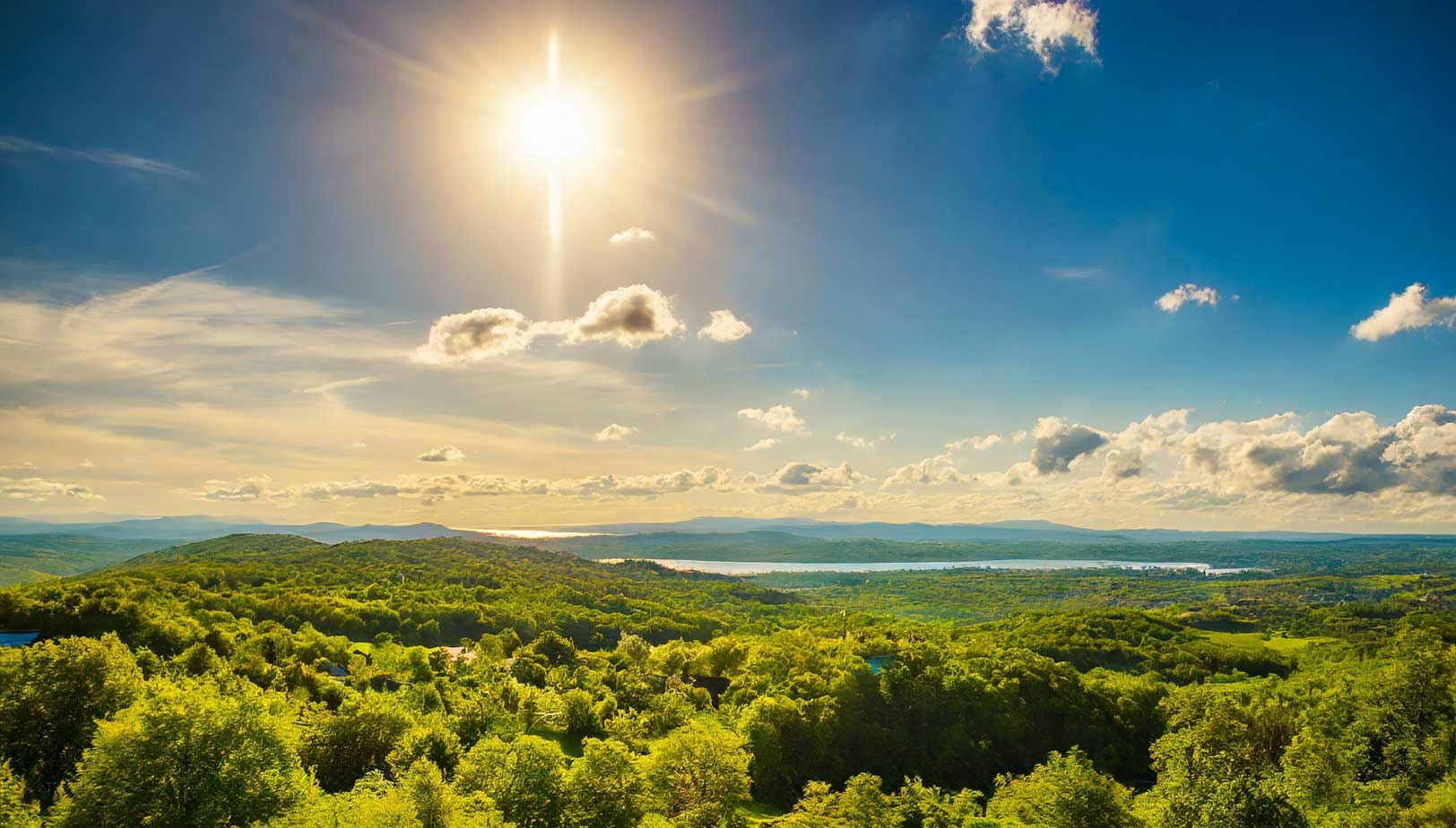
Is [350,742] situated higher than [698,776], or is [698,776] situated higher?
[350,742]

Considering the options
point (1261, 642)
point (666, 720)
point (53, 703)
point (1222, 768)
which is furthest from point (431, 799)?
point (1261, 642)

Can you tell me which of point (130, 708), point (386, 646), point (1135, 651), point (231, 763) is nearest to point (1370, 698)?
point (1135, 651)

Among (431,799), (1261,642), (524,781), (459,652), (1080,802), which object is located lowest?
(1261,642)

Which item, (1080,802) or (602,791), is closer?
(602,791)

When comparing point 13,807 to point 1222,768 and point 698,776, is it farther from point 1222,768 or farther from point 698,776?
point 1222,768

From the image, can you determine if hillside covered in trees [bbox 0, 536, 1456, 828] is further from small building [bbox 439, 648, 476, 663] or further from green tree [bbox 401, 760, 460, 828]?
small building [bbox 439, 648, 476, 663]

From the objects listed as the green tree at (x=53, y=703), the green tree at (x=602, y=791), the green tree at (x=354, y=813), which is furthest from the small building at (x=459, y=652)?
the green tree at (x=602, y=791)

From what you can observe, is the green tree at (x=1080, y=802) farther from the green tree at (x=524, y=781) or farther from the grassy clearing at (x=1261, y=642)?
the grassy clearing at (x=1261, y=642)
